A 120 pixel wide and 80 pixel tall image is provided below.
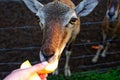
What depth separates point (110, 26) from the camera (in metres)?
6.96

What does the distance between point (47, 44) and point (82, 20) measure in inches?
157

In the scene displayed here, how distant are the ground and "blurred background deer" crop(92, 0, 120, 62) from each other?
0.56 ft

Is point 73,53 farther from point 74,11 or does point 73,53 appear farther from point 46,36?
point 46,36

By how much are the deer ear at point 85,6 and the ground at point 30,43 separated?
123 cm

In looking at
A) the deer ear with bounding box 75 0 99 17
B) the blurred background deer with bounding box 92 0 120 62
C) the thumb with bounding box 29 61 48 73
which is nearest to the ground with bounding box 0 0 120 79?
the blurred background deer with bounding box 92 0 120 62

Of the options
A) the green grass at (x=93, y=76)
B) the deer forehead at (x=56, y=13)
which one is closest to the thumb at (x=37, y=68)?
the deer forehead at (x=56, y=13)

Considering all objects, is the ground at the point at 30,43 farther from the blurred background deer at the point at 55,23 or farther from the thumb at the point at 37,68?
the thumb at the point at 37,68

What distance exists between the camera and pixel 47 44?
4.30 m

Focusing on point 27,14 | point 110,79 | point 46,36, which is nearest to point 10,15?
point 27,14

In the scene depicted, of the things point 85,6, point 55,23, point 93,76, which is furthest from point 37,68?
point 93,76

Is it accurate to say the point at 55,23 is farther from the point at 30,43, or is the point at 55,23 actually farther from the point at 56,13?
the point at 30,43

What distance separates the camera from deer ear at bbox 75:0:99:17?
516cm

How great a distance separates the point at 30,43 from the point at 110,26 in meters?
1.69

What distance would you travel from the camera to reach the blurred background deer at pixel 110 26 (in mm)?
6587
